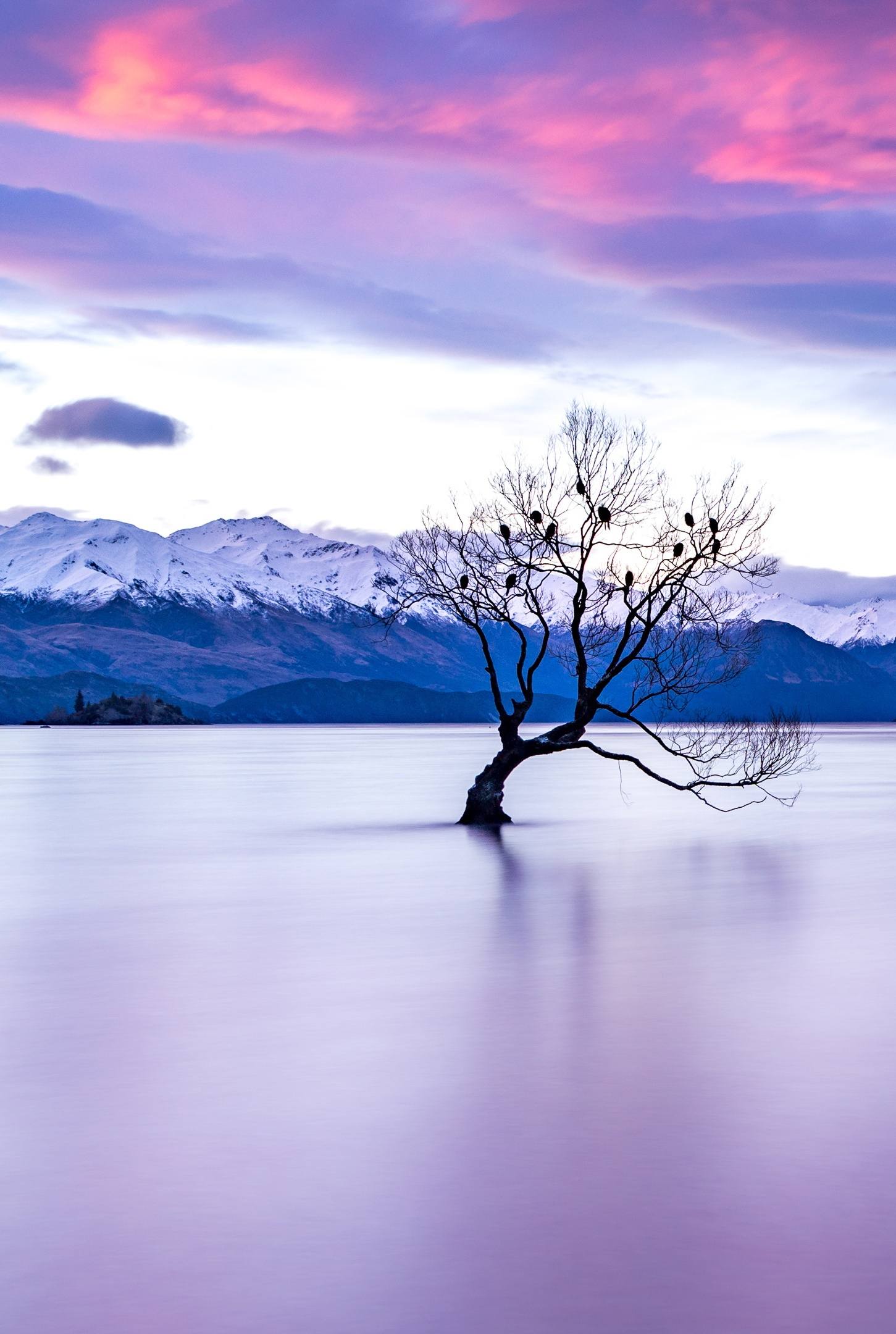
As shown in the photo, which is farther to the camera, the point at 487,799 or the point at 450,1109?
the point at 487,799

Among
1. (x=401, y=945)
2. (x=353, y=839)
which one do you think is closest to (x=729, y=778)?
(x=353, y=839)

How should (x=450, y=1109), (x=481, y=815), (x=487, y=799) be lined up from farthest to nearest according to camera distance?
(x=481, y=815) < (x=487, y=799) < (x=450, y=1109)

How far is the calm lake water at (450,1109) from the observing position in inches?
295

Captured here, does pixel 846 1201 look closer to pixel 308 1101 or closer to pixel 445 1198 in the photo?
pixel 445 1198

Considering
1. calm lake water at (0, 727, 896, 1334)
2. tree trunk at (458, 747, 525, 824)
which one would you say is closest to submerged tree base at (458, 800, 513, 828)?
tree trunk at (458, 747, 525, 824)

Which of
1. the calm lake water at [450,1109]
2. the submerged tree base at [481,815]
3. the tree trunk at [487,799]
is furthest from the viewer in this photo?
the submerged tree base at [481,815]

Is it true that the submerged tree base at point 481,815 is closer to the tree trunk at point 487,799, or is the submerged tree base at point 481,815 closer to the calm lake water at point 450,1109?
the tree trunk at point 487,799

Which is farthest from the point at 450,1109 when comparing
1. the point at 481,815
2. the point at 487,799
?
the point at 481,815

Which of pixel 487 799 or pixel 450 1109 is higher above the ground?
pixel 487 799

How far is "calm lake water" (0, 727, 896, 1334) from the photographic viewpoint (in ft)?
24.5

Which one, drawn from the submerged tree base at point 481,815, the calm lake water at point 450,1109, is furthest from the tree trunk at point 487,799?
the calm lake water at point 450,1109

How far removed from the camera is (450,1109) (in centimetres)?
1114

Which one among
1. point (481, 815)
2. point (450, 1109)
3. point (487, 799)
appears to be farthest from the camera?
point (481, 815)

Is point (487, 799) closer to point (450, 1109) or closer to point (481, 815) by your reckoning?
point (481, 815)
